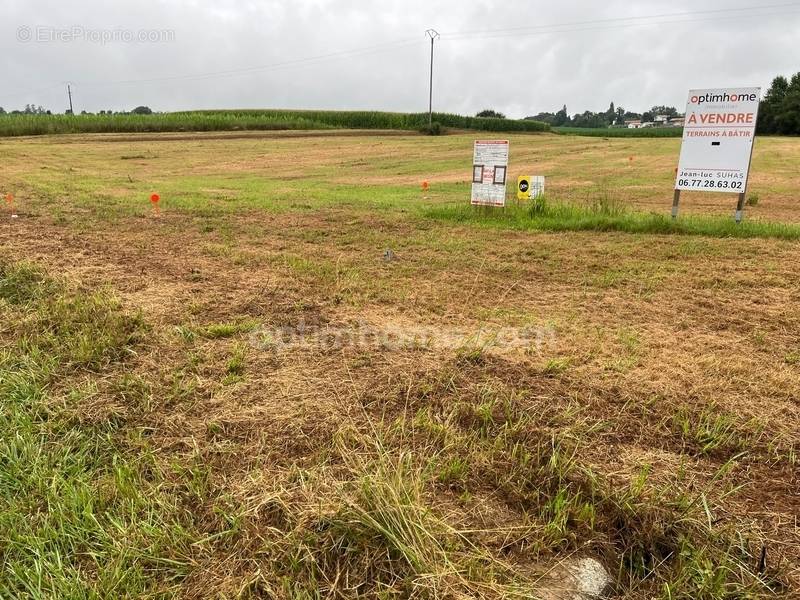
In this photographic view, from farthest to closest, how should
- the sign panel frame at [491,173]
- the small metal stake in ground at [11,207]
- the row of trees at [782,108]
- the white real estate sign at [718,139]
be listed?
1. the row of trees at [782,108]
2. the sign panel frame at [491,173]
3. the small metal stake in ground at [11,207]
4. the white real estate sign at [718,139]

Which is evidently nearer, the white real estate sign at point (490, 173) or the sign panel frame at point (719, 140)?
the sign panel frame at point (719, 140)

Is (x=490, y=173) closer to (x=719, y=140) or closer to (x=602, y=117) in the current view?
(x=719, y=140)

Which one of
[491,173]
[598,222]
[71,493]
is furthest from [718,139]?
[71,493]

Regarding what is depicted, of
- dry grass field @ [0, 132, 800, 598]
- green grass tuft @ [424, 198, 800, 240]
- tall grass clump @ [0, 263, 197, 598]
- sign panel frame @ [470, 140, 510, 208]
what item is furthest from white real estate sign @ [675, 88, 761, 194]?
tall grass clump @ [0, 263, 197, 598]

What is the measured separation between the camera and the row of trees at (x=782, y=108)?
67.2 meters

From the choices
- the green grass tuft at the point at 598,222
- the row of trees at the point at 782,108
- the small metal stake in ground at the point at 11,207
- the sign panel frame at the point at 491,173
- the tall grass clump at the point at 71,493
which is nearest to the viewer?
the tall grass clump at the point at 71,493

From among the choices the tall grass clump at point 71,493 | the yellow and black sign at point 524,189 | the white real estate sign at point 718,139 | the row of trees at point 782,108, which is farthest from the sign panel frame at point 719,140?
the row of trees at point 782,108

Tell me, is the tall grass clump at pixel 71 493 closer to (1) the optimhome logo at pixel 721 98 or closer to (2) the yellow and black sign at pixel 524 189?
(2) the yellow and black sign at pixel 524 189

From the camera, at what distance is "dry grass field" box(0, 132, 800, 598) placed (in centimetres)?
195

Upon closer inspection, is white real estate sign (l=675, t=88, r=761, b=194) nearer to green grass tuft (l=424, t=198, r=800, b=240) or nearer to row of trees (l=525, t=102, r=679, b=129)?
green grass tuft (l=424, t=198, r=800, b=240)

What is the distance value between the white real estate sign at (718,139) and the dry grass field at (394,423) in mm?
2362

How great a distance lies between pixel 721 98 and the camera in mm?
8180

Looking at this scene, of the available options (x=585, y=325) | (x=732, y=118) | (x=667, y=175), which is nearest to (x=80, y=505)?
(x=585, y=325)

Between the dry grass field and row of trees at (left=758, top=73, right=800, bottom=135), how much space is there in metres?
78.9
